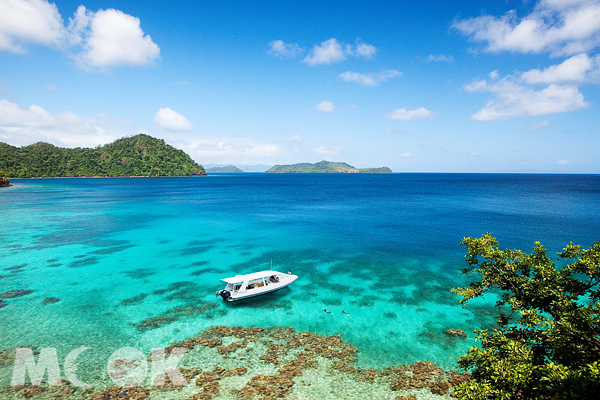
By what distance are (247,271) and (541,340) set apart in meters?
30.8

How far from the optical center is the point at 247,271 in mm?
36906

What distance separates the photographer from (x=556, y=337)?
10.3 m

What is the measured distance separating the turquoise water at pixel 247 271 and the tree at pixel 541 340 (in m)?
9.00

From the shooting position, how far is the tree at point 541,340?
9.39m

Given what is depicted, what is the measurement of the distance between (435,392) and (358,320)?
881 centimetres

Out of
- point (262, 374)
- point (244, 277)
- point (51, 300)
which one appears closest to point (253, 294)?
point (244, 277)

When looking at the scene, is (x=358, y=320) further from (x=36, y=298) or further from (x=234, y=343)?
(x=36, y=298)

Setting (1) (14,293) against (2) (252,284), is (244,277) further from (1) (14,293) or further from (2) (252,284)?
(1) (14,293)

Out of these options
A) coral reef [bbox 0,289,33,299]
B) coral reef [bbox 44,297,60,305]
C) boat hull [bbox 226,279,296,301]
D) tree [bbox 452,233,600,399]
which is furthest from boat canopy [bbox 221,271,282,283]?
coral reef [bbox 0,289,33,299]

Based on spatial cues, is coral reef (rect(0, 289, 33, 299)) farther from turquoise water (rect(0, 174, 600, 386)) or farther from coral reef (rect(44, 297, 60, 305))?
coral reef (rect(44, 297, 60, 305))

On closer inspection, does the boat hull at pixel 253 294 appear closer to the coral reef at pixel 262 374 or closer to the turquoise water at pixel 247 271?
the turquoise water at pixel 247 271

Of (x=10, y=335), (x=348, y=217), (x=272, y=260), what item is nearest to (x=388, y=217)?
(x=348, y=217)

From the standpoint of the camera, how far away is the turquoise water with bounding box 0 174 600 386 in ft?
74.7

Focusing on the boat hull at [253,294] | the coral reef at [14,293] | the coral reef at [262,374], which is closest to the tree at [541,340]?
the coral reef at [262,374]
